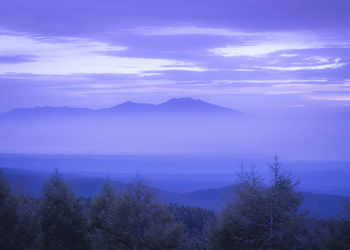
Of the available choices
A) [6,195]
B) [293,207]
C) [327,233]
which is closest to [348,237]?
[327,233]

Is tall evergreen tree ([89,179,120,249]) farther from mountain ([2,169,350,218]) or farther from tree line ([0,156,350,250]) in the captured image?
mountain ([2,169,350,218])

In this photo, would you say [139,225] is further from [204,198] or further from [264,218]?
[204,198]

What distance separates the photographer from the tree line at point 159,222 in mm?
18891

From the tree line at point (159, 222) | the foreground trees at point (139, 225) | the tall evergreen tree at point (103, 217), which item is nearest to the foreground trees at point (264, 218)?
the tree line at point (159, 222)

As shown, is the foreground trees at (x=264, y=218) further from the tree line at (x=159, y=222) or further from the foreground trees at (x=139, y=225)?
the foreground trees at (x=139, y=225)

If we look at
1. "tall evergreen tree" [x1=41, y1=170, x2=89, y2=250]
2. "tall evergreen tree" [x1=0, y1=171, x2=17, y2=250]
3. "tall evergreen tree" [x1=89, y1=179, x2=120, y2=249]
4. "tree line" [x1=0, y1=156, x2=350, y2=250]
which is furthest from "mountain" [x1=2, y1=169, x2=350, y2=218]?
"tall evergreen tree" [x1=0, y1=171, x2=17, y2=250]

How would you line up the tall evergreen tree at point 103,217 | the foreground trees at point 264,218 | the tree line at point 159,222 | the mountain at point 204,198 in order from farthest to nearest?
the mountain at point 204,198, the tall evergreen tree at point 103,217, the tree line at point 159,222, the foreground trees at point 264,218

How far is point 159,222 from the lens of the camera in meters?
21.4

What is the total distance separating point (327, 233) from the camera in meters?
19.7

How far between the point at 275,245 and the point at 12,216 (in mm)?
15059

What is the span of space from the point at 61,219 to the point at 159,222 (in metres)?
6.79

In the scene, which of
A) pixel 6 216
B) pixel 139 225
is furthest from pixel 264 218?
pixel 6 216

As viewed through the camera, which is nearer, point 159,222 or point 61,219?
point 159,222

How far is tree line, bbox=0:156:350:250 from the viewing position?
18.9 meters
